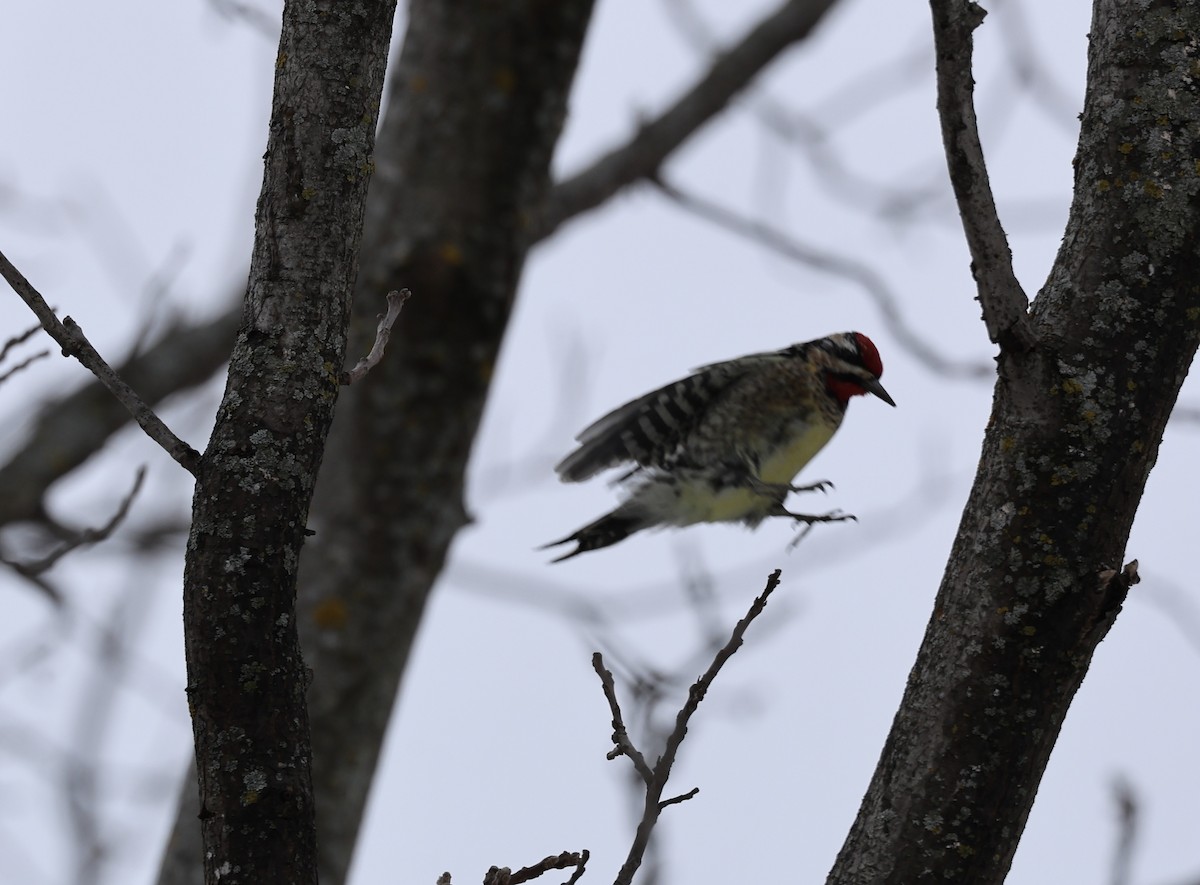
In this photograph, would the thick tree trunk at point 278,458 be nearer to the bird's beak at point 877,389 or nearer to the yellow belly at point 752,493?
the yellow belly at point 752,493

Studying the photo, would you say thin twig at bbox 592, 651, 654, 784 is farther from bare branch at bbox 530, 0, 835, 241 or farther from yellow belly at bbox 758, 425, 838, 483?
bare branch at bbox 530, 0, 835, 241

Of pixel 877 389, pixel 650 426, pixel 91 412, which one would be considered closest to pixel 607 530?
pixel 650 426

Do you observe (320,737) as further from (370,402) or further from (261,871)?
(261,871)

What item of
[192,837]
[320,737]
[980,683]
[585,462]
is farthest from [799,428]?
[980,683]

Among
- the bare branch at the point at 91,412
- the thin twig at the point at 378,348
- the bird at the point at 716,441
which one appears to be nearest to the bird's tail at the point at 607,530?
the bird at the point at 716,441

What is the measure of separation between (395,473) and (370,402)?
0.21m

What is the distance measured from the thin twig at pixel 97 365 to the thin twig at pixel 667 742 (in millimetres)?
592

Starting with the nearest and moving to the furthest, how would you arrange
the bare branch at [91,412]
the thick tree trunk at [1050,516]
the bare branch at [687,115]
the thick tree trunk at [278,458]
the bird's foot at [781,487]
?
the thick tree trunk at [278,458] < the thick tree trunk at [1050,516] < the bird's foot at [781,487] < the bare branch at [91,412] < the bare branch at [687,115]

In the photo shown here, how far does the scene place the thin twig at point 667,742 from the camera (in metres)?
1.62

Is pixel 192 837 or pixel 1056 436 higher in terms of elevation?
pixel 192 837

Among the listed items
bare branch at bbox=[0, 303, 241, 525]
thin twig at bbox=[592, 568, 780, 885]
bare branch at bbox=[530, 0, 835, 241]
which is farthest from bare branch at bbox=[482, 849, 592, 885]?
bare branch at bbox=[530, 0, 835, 241]

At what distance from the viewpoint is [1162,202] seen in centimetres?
193

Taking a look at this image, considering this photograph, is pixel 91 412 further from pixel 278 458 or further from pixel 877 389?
pixel 278 458

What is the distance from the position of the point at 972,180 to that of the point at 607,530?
243 cm
